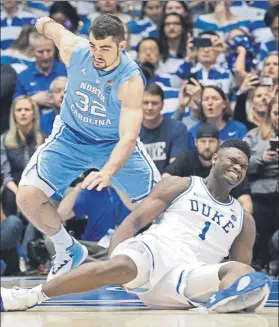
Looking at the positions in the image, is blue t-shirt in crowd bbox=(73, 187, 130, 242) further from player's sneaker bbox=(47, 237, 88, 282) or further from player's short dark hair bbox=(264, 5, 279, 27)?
player's short dark hair bbox=(264, 5, 279, 27)

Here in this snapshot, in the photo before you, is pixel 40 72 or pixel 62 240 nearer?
pixel 62 240

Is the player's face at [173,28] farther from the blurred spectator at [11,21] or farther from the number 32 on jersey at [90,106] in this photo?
the number 32 on jersey at [90,106]

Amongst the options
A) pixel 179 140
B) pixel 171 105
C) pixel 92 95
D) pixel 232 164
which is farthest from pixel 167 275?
pixel 171 105

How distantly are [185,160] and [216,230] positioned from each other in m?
1.80

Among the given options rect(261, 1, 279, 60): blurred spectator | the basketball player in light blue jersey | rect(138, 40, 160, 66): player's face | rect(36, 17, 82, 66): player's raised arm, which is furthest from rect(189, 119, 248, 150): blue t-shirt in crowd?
rect(36, 17, 82, 66): player's raised arm

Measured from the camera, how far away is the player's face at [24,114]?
7668mm

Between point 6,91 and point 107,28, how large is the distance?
134 inches

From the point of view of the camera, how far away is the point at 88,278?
509cm

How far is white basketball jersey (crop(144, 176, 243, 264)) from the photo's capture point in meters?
5.40

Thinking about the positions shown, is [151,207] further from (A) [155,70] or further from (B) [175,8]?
(B) [175,8]

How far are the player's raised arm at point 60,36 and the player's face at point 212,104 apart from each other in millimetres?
2282

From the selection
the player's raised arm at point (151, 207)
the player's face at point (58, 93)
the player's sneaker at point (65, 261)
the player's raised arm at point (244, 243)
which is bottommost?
the player's sneaker at point (65, 261)

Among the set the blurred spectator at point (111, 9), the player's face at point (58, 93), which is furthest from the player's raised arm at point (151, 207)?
the blurred spectator at point (111, 9)

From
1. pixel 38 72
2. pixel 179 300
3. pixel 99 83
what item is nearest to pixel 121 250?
pixel 179 300
